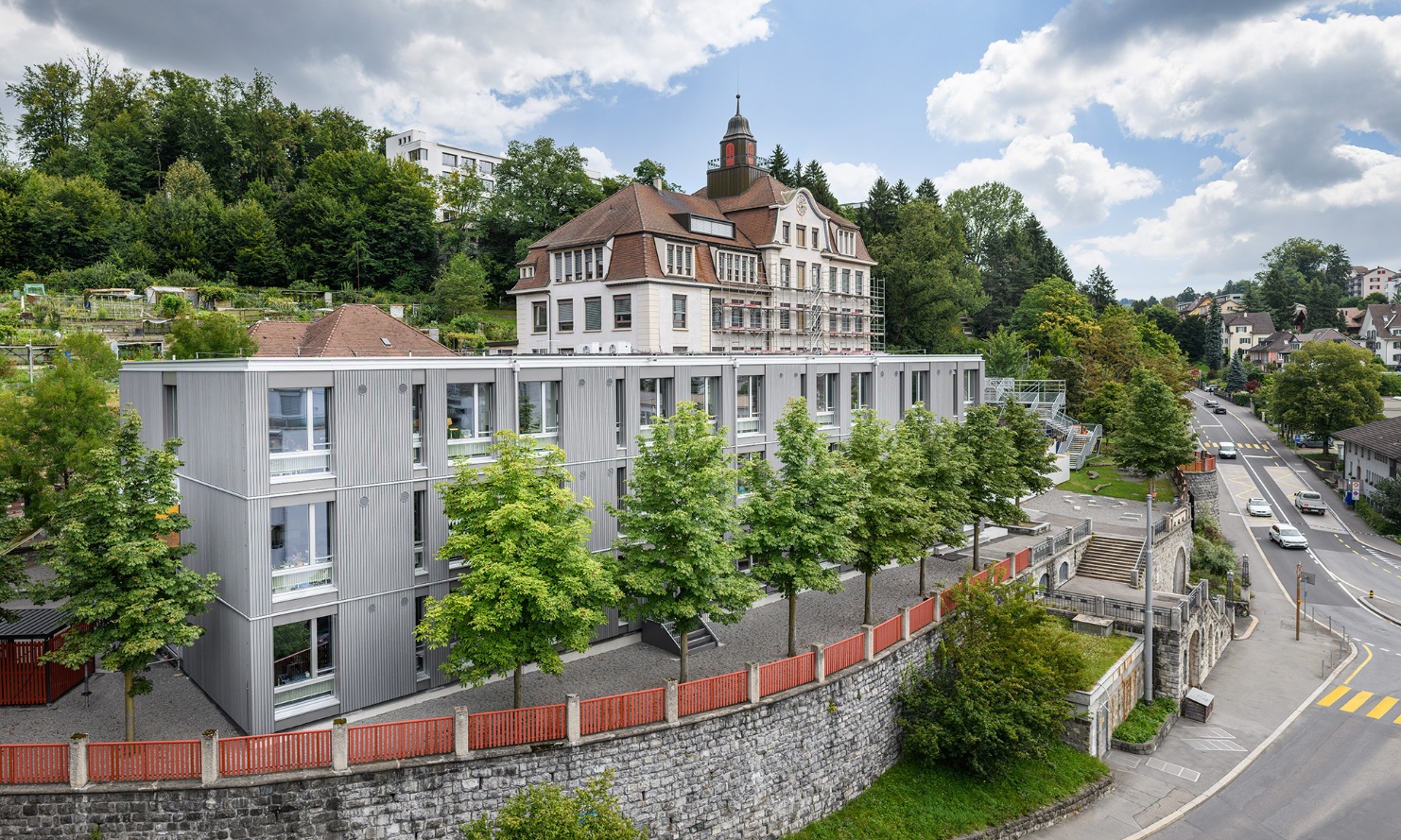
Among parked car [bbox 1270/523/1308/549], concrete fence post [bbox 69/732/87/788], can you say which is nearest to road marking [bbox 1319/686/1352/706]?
parked car [bbox 1270/523/1308/549]

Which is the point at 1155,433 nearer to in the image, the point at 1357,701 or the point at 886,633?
the point at 1357,701

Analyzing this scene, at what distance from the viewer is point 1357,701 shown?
1242 inches

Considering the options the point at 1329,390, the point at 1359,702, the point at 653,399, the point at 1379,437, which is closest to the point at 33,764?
the point at 653,399

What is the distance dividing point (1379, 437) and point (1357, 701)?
3671 cm

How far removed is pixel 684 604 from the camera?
19078 millimetres

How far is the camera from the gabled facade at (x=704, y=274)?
119 feet

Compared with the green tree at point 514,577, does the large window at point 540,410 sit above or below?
above

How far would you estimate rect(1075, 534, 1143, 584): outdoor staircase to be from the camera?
116ft

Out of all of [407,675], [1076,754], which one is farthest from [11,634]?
[1076,754]

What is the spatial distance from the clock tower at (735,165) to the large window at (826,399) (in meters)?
20.4

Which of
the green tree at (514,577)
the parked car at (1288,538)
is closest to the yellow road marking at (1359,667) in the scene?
the parked car at (1288,538)

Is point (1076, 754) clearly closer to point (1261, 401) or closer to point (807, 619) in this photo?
point (807, 619)

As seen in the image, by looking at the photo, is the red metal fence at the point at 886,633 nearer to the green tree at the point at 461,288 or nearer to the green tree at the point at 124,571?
the green tree at the point at 124,571

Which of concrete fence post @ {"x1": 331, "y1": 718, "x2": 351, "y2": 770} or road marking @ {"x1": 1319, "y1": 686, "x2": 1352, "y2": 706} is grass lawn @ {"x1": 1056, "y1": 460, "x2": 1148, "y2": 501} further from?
concrete fence post @ {"x1": 331, "y1": 718, "x2": 351, "y2": 770}
